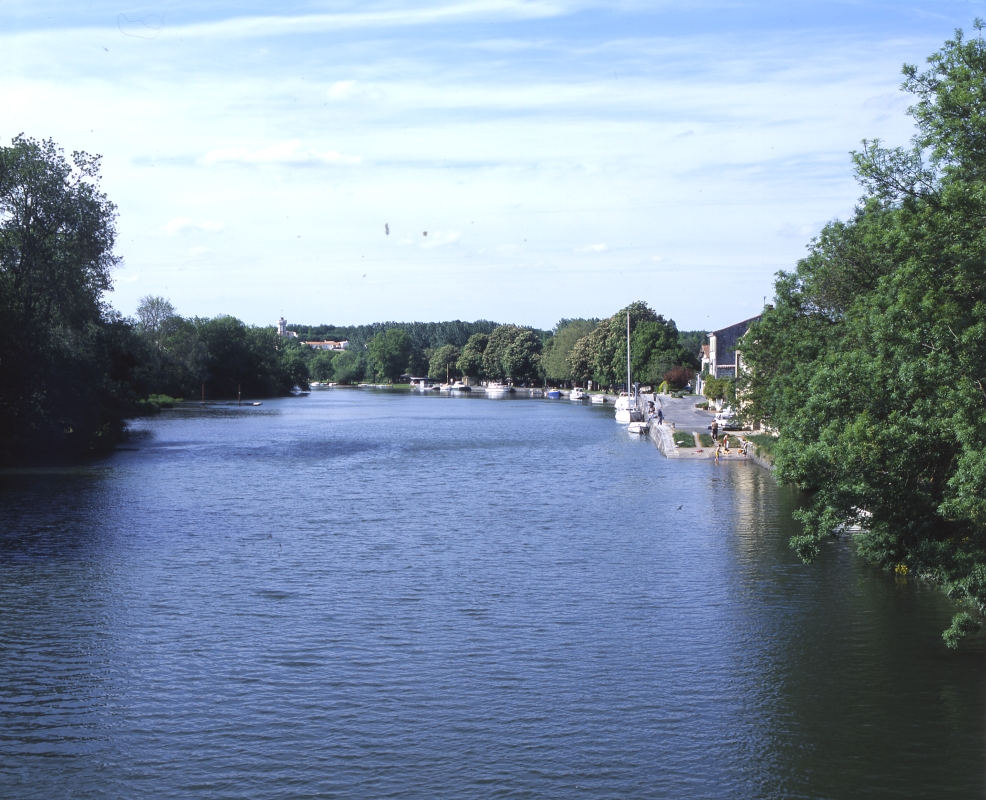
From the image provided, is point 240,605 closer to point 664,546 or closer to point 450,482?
point 664,546

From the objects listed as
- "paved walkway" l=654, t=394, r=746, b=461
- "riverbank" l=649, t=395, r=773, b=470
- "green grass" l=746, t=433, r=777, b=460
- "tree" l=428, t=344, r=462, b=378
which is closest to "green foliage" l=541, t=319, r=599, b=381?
"paved walkway" l=654, t=394, r=746, b=461

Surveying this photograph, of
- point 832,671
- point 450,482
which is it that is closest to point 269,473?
point 450,482

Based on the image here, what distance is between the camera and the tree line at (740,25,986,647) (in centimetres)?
1493

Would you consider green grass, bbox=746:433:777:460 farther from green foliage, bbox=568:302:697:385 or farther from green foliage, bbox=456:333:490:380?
green foliage, bbox=456:333:490:380

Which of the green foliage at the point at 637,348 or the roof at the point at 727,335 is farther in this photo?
the green foliage at the point at 637,348

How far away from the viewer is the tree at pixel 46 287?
46.5 m

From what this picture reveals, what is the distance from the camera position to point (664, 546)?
2742 centimetres

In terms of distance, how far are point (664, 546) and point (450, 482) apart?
1624 cm

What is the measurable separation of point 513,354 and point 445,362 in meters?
30.9

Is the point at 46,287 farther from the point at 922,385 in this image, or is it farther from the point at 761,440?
the point at 922,385

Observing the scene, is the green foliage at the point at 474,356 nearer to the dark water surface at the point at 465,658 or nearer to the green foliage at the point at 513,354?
the green foliage at the point at 513,354

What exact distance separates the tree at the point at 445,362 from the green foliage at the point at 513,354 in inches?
669

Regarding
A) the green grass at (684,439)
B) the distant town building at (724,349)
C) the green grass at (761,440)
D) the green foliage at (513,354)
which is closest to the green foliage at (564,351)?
the green foliage at (513,354)

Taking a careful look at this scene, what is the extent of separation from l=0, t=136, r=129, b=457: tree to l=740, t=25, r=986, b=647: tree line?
126 ft
